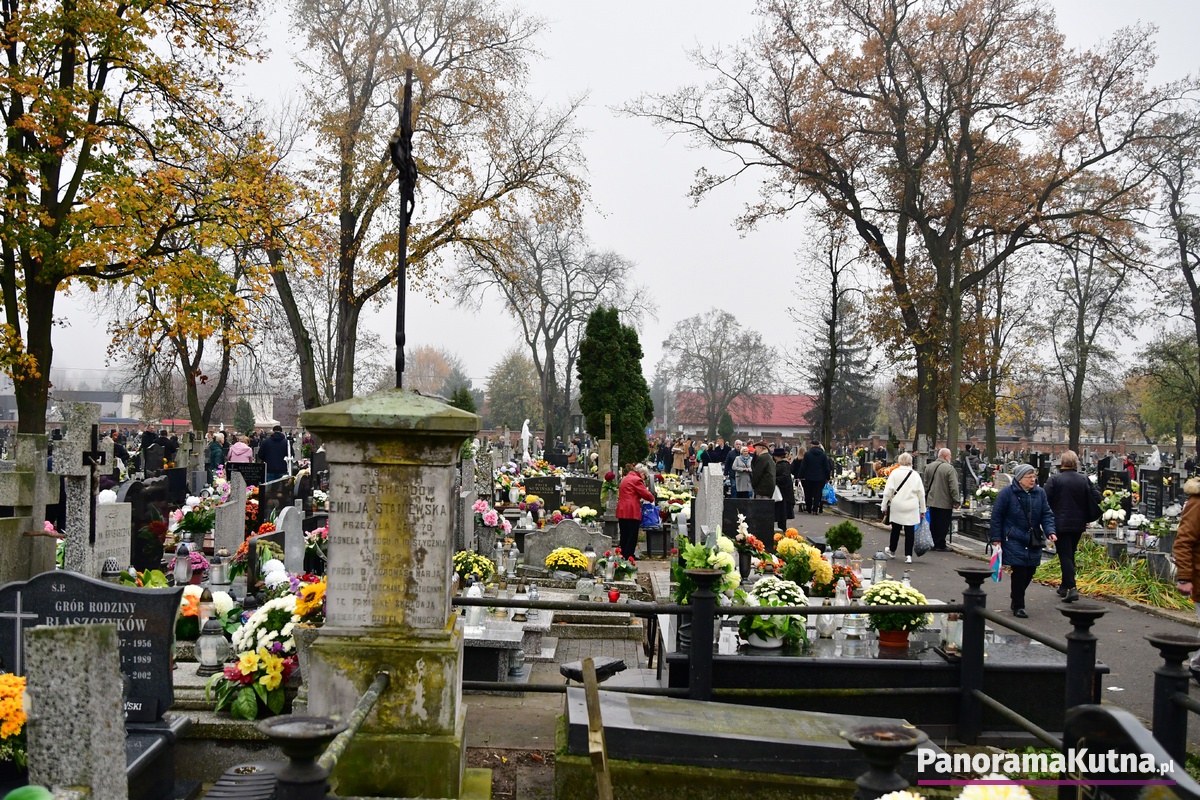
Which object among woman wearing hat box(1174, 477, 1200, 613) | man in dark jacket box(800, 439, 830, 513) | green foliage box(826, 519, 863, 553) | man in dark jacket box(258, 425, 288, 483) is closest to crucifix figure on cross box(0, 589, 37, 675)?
woman wearing hat box(1174, 477, 1200, 613)

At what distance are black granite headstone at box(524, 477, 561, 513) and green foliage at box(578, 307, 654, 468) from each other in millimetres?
14368

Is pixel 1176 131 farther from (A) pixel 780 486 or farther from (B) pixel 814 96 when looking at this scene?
(A) pixel 780 486

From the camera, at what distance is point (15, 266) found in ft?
48.4

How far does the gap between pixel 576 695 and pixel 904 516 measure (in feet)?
37.6

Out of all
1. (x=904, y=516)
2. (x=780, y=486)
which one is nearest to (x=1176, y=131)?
(x=780, y=486)

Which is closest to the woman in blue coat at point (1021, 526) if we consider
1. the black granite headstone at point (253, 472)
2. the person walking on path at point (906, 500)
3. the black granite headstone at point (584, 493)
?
the person walking on path at point (906, 500)

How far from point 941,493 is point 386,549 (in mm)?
14176

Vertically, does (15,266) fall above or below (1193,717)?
above

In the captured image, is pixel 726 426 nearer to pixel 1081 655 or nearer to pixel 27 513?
pixel 27 513

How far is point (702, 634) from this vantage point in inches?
247

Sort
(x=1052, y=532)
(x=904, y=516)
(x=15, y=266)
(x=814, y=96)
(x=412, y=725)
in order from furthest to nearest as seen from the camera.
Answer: (x=814, y=96), (x=904, y=516), (x=15, y=266), (x=1052, y=532), (x=412, y=725)

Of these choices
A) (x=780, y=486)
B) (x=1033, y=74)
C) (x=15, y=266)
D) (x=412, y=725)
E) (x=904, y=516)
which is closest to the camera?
(x=412, y=725)

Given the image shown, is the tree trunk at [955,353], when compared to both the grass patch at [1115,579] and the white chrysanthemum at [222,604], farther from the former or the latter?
the white chrysanthemum at [222,604]

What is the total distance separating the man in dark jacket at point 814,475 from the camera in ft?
79.4
